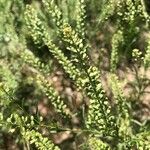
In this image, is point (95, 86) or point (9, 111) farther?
point (9, 111)

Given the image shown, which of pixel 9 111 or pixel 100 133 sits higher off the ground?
pixel 9 111

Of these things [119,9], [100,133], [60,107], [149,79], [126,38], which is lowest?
[100,133]

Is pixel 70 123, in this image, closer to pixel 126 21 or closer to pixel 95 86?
pixel 126 21

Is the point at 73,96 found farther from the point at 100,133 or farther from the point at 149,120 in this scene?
the point at 100,133

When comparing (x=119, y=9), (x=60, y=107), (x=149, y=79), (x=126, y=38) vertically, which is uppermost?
(x=119, y=9)

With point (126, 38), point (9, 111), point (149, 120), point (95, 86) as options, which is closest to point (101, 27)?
point (126, 38)

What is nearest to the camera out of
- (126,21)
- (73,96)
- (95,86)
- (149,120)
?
(95,86)

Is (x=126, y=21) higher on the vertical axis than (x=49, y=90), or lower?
higher

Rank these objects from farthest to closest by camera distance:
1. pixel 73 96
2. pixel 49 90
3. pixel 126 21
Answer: pixel 73 96
pixel 126 21
pixel 49 90

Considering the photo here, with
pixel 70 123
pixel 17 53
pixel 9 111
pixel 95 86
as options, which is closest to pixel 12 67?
pixel 17 53
